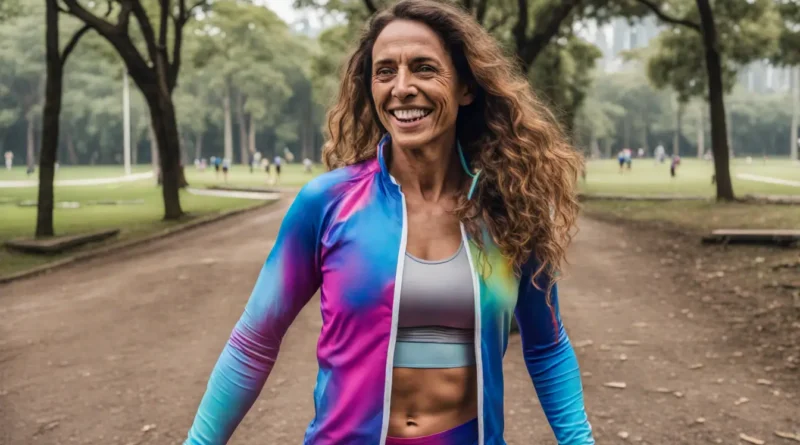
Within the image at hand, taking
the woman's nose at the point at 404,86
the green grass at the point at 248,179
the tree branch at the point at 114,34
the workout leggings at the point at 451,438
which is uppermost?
the tree branch at the point at 114,34

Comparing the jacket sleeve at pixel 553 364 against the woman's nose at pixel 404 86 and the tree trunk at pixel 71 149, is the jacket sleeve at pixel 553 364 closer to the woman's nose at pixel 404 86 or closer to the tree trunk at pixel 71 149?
the woman's nose at pixel 404 86

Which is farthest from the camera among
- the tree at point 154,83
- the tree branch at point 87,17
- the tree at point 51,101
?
the tree at point 154,83

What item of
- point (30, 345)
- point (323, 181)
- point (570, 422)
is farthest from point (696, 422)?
point (30, 345)

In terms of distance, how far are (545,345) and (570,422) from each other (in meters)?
0.20

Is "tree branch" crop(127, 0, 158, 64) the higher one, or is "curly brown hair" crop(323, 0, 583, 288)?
"tree branch" crop(127, 0, 158, 64)

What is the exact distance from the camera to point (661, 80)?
99.2ft

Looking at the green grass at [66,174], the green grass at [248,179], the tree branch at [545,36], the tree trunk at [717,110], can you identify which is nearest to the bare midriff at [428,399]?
the tree branch at [545,36]

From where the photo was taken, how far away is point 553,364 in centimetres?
218

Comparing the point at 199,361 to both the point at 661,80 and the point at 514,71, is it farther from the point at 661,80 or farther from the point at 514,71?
the point at 661,80

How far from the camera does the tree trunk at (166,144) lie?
20.2 metres

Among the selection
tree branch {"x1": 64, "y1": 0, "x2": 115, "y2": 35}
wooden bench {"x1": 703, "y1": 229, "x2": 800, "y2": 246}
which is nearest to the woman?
wooden bench {"x1": 703, "y1": 229, "x2": 800, "y2": 246}

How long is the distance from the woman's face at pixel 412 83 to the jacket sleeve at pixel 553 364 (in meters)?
0.46

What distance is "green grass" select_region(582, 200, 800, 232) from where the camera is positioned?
53.8 feet

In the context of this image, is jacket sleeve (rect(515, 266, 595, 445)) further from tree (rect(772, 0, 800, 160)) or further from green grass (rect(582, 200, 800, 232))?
tree (rect(772, 0, 800, 160))
